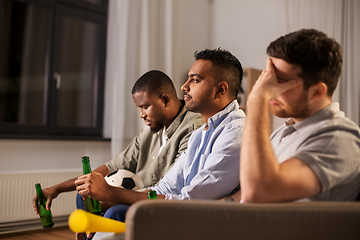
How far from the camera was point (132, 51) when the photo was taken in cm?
364

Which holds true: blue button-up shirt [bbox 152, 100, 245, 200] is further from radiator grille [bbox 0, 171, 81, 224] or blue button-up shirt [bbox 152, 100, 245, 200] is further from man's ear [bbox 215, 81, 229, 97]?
radiator grille [bbox 0, 171, 81, 224]

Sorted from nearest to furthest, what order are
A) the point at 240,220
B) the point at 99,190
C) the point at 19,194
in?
the point at 240,220, the point at 99,190, the point at 19,194

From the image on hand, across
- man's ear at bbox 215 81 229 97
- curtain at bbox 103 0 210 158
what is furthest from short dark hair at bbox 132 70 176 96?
curtain at bbox 103 0 210 158

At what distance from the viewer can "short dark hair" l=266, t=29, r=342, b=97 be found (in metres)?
0.94

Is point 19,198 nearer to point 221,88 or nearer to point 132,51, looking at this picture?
point 132,51

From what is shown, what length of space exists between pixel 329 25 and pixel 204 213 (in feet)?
10.3

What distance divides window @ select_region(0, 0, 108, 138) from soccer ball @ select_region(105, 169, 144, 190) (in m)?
1.46

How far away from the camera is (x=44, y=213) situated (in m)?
1.97

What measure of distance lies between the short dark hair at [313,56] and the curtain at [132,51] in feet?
8.80

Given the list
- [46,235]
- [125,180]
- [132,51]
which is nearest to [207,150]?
[125,180]

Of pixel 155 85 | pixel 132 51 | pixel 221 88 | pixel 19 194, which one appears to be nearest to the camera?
pixel 221 88

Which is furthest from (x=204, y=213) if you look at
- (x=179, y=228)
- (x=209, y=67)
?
(x=209, y=67)

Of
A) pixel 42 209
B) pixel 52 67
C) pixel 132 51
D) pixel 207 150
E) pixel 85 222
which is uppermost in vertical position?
pixel 132 51

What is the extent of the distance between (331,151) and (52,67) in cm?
309
